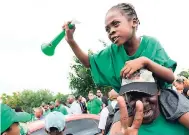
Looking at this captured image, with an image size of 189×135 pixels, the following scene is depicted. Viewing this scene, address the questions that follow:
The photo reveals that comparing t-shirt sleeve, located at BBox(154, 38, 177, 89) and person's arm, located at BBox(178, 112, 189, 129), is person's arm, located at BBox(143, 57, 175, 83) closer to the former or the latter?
t-shirt sleeve, located at BBox(154, 38, 177, 89)

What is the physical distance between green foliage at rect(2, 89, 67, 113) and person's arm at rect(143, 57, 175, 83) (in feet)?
156

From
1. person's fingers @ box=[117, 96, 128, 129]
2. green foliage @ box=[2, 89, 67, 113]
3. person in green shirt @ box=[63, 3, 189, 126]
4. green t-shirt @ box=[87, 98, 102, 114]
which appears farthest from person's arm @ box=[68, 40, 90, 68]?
green foliage @ box=[2, 89, 67, 113]

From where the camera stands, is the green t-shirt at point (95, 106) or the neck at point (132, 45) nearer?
the neck at point (132, 45)

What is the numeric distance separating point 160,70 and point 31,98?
5391 cm

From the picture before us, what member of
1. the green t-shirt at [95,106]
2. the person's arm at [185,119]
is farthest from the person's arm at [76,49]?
the green t-shirt at [95,106]

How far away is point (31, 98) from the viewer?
182ft

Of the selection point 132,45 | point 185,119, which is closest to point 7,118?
point 132,45

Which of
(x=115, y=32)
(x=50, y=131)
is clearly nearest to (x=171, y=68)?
(x=115, y=32)

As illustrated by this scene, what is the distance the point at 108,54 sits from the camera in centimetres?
300

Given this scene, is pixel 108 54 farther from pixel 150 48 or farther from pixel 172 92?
pixel 172 92

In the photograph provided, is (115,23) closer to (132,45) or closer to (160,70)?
(132,45)

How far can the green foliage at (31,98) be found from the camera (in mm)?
51188

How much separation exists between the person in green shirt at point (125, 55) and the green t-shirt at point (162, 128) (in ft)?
0.28

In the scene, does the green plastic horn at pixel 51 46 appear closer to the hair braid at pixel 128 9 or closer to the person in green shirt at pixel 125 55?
the person in green shirt at pixel 125 55
